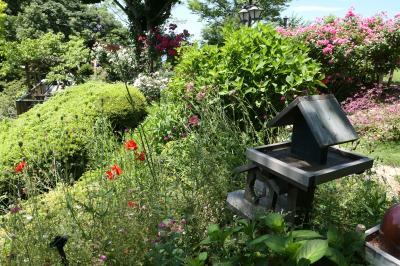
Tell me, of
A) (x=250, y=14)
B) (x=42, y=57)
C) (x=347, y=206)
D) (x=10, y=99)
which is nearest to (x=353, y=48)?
(x=250, y=14)

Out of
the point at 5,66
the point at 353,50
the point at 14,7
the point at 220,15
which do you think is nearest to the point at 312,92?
the point at 353,50

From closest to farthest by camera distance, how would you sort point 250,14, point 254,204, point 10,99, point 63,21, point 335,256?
point 335,256
point 254,204
point 250,14
point 10,99
point 63,21

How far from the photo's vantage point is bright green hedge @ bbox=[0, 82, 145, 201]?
14.0ft

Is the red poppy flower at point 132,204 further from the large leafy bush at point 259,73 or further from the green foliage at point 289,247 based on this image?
the large leafy bush at point 259,73

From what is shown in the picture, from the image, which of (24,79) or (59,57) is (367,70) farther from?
(24,79)

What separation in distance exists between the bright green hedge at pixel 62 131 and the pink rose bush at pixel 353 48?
5.62m

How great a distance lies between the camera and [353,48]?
955cm

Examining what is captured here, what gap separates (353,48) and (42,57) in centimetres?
1105

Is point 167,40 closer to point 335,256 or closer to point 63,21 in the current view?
point 63,21

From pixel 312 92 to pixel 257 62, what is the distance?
0.81 meters

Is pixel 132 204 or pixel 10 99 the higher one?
pixel 132 204

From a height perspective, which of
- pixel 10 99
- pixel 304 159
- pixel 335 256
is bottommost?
pixel 10 99

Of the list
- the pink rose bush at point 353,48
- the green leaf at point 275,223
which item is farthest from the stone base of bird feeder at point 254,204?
the pink rose bush at point 353,48

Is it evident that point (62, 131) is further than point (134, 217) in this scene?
Yes
